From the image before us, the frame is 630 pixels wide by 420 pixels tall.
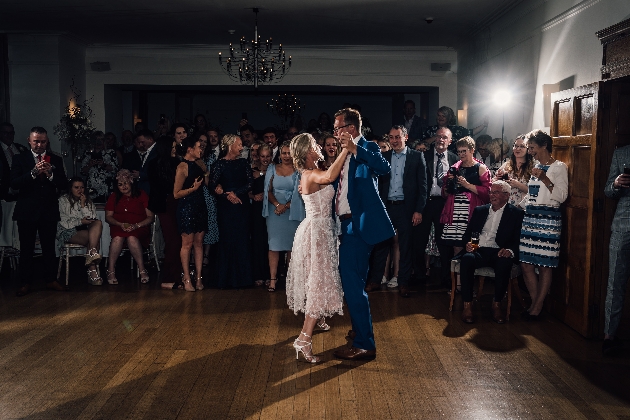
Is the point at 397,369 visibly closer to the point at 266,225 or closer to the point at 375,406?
the point at 375,406

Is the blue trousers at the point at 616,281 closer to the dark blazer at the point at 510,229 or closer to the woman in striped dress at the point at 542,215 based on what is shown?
the woman in striped dress at the point at 542,215

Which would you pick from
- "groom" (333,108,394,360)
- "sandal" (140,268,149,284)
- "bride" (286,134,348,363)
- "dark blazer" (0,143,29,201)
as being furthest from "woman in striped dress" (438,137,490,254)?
"dark blazer" (0,143,29,201)

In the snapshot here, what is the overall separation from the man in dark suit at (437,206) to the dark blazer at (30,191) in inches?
149

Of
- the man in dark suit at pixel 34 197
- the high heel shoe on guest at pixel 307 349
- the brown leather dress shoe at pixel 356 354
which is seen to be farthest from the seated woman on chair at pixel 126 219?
the brown leather dress shoe at pixel 356 354

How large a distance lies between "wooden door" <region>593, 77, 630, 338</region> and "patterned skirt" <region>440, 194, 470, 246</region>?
1.67 m

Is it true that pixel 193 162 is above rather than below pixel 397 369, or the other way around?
above

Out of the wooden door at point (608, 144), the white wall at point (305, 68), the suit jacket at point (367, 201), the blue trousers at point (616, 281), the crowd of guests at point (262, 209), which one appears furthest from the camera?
the white wall at point (305, 68)

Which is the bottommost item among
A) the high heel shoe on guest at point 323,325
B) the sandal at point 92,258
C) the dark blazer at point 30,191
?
the high heel shoe on guest at point 323,325

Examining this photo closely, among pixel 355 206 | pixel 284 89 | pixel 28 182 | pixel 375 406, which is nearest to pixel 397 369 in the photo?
pixel 375 406

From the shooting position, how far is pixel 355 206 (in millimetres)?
4641

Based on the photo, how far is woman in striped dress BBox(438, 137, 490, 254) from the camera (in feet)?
22.5

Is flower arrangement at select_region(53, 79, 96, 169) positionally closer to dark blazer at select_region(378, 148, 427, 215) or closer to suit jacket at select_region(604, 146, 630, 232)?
dark blazer at select_region(378, 148, 427, 215)

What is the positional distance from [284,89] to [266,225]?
6679mm

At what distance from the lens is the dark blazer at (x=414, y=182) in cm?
704
